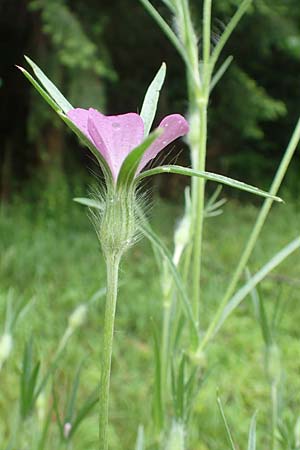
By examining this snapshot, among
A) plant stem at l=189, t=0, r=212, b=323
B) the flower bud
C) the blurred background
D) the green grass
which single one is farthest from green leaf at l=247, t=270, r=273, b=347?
the blurred background

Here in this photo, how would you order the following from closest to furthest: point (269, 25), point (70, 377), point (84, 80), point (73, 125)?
point (73, 125) < point (70, 377) < point (84, 80) < point (269, 25)

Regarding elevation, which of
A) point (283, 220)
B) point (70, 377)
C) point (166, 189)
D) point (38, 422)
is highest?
point (38, 422)

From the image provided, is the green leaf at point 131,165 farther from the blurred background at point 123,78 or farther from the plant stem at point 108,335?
the blurred background at point 123,78

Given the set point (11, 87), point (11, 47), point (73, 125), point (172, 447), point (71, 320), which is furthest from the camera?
point (11, 87)

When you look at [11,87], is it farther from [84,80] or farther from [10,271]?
[10,271]

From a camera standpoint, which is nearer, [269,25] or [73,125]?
[73,125]

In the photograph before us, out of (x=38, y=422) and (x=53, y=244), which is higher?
(x=38, y=422)

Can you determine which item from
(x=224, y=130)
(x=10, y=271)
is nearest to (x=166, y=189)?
(x=224, y=130)

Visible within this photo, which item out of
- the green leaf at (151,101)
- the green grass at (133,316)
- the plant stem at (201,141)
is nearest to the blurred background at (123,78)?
the green grass at (133,316)
